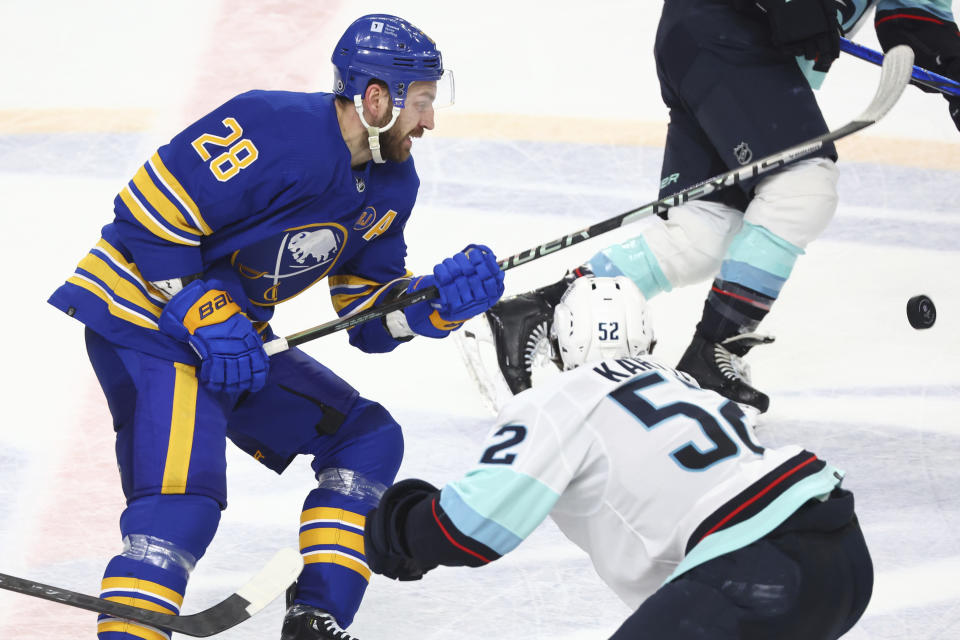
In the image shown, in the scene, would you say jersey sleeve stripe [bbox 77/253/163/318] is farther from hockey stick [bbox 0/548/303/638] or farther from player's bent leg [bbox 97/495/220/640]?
hockey stick [bbox 0/548/303/638]

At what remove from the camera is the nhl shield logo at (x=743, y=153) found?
3125 millimetres

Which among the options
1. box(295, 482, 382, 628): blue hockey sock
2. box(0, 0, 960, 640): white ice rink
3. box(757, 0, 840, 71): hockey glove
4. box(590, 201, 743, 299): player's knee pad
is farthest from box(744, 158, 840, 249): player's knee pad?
box(295, 482, 382, 628): blue hockey sock

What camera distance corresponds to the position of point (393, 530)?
6.20 feet

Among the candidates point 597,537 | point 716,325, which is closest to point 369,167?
point 597,537

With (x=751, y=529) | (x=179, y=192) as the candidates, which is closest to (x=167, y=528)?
(x=179, y=192)

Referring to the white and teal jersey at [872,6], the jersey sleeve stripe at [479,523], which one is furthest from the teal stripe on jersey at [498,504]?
the white and teal jersey at [872,6]

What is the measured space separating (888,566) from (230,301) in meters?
1.48

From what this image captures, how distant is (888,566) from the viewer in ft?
9.02

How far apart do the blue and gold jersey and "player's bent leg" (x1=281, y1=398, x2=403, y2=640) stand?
0.32 m

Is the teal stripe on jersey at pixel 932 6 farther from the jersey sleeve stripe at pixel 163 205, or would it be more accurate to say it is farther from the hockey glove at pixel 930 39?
the jersey sleeve stripe at pixel 163 205

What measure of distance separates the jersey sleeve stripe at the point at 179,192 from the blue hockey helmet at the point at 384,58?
0.36 meters

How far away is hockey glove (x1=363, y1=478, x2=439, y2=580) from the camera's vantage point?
1896 millimetres

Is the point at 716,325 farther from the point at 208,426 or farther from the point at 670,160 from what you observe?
the point at 208,426

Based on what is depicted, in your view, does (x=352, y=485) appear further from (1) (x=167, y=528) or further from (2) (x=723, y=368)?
(2) (x=723, y=368)
